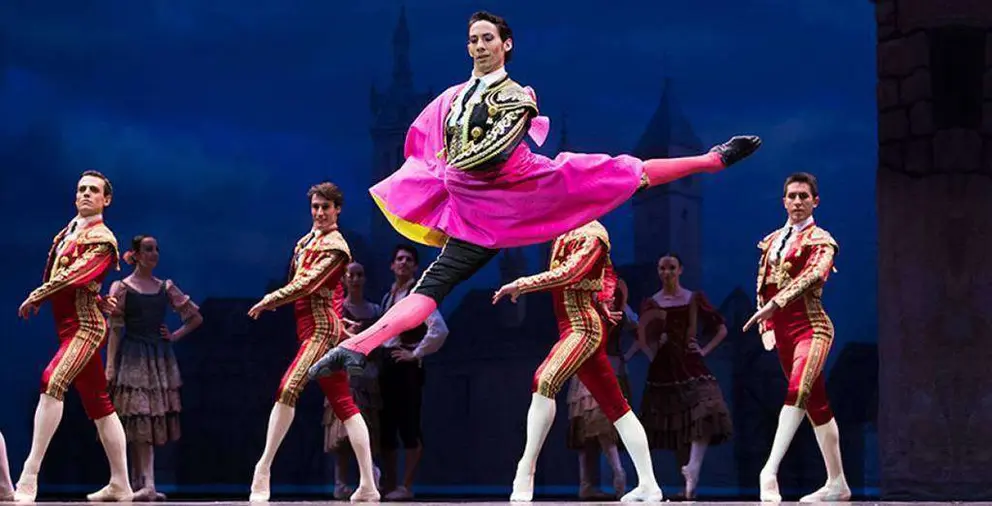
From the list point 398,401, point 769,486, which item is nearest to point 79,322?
point 398,401

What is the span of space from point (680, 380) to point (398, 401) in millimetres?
A: 1688

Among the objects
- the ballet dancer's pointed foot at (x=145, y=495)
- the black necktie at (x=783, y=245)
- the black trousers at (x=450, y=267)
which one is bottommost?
the ballet dancer's pointed foot at (x=145, y=495)

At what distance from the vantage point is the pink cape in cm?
514

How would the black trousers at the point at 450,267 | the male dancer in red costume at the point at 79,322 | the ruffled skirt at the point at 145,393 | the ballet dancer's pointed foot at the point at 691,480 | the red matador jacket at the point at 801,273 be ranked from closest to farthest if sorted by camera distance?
1. the black trousers at the point at 450,267
2. the red matador jacket at the point at 801,273
3. the male dancer in red costume at the point at 79,322
4. the ruffled skirt at the point at 145,393
5. the ballet dancer's pointed foot at the point at 691,480

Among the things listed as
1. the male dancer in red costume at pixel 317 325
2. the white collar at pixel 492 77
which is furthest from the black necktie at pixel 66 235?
the white collar at pixel 492 77

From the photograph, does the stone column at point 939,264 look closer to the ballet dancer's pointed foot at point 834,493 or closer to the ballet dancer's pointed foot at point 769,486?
the ballet dancer's pointed foot at point 834,493

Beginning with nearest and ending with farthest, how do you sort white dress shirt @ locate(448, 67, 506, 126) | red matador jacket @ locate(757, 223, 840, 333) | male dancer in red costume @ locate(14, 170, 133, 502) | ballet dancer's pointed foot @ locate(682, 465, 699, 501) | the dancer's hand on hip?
white dress shirt @ locate(448, 67, 506, 126)
the dancer's hand on hip
red matador jacket @ locate(757, 223, 840, 333)
male dancer in red costume @ locate(14, 170, 133, 502)
ballet dancer's pointed foot @ locate(682, 465, 699, 501)

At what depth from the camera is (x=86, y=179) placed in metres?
6.97

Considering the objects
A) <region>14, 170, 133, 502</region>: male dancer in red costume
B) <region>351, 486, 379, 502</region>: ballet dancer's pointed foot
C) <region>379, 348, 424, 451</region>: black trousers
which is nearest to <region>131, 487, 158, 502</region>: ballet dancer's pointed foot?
<region>14, 170, 133, 502</region>: male dancer in red costume

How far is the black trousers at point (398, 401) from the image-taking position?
913 cm

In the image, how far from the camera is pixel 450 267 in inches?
199

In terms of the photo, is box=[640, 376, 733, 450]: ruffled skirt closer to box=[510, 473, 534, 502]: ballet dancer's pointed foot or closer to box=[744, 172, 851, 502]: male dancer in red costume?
box=[744, 172, 851, 502]: male dancer in red costume

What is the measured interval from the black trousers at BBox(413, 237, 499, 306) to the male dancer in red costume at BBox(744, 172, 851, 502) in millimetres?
1813

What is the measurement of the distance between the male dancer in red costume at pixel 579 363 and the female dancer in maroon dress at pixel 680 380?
2161 millimetres
